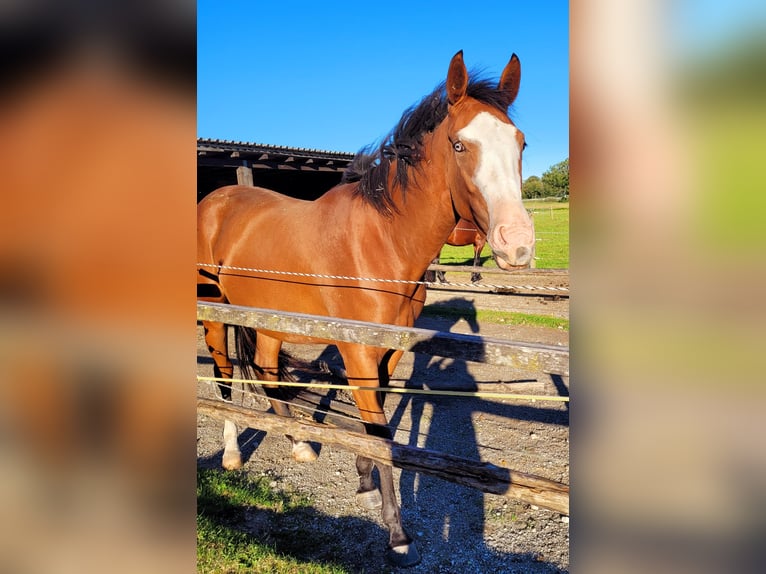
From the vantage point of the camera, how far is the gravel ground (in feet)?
8.32

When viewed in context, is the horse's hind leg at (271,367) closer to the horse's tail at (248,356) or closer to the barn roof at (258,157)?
the horse's tail at (248,356)

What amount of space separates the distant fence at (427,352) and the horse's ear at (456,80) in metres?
1.17

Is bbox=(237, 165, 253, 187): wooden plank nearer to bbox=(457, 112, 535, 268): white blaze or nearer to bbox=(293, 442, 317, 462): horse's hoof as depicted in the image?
bbox=(293, 442, 317, 462): horse's hoof

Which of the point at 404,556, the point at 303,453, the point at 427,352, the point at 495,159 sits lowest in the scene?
Answer: the point at 404,556

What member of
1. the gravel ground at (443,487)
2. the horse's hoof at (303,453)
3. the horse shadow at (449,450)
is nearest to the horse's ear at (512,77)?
the gravel ground at (443,487)

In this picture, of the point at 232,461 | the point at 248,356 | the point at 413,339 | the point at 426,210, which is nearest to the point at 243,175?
the point at 248,356

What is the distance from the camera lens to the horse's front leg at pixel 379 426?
2.51 m

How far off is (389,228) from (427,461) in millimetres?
1305

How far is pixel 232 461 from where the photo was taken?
3.48m

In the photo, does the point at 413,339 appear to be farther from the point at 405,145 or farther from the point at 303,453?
the point at 303,453

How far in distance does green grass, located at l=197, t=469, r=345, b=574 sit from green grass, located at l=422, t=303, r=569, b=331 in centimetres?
525
